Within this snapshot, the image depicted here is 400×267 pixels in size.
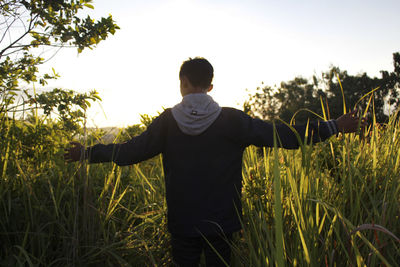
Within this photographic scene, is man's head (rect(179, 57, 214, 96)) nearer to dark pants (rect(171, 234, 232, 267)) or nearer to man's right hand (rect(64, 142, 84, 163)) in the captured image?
man's right hand (rect(64, 142, 84, 163))

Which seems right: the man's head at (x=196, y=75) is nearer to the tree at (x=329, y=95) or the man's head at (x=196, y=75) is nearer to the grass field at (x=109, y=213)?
the grass field at (x=109, y=213)

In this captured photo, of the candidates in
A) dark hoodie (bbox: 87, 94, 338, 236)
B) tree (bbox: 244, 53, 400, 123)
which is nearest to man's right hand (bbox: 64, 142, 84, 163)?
dark hoodie (bbox: 87, 94, 338, 236)

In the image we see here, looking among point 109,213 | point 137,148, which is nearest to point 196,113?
point 137,148

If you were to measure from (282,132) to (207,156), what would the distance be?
556 millimetres

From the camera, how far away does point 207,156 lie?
202cm

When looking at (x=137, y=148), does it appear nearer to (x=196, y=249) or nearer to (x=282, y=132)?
(x=196, y=249)

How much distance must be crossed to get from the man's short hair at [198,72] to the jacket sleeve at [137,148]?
1.04 ft

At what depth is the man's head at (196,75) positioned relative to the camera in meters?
2.10

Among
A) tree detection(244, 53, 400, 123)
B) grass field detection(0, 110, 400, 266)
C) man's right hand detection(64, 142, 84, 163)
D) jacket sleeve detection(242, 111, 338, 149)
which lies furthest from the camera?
tree detection(244, 53, 400, 123)

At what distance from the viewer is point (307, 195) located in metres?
1.69

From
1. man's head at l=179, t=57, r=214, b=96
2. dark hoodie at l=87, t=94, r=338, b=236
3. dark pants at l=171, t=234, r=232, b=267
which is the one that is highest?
man's head at l=179, t=57, r=214, b=96

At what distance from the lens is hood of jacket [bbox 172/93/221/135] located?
1998 millimetres

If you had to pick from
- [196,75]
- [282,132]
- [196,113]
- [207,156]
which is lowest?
[207,156]

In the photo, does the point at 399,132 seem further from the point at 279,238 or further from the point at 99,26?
the point at 99,26
